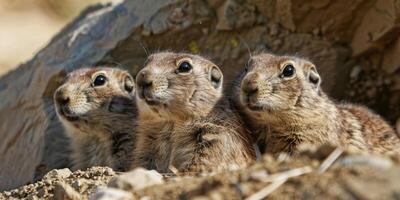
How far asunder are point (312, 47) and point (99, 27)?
7.12 ft

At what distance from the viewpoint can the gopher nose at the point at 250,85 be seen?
7.06m

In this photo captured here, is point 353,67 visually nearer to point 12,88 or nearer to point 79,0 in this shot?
point 12,88

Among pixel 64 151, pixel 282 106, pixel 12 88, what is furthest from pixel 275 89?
pixel 12 88

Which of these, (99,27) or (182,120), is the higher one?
(99,27)

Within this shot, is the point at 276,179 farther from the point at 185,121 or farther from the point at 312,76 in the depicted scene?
the point at 312,76

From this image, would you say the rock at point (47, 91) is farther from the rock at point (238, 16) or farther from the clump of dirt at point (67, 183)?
the clump of dirt at point (67, 183)

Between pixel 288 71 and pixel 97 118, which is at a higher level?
pixel 288 71

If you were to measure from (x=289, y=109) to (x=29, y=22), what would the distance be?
8.46 metres

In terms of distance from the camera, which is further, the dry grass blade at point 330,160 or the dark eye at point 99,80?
the dark eye at point 99,80

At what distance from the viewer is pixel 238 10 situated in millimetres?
9180

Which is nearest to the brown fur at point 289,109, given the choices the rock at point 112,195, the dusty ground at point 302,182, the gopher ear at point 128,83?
the gopher ear at point 128,83

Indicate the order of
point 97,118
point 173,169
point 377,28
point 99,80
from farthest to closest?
point 377,28 → point 99,80 → point 97,118 → point 173,169

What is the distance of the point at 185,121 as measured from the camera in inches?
290

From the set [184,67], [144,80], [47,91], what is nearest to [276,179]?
[144,80]
